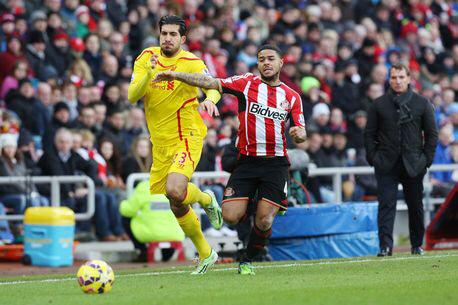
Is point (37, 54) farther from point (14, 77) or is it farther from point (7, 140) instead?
point (7, 140)

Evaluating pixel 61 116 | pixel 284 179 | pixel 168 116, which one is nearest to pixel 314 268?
pixel 284 179

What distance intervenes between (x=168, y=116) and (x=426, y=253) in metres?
4.44

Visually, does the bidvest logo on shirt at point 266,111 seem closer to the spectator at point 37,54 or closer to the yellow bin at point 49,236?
the yellow bin at point 49,236

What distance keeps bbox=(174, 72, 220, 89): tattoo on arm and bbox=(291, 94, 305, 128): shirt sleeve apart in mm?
785

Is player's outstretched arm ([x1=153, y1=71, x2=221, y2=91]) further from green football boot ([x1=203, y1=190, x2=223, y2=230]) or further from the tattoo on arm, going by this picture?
green football boot ([x1=203, y1=190, x2=223, y2=230])

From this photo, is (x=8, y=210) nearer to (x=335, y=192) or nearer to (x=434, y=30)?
(x=335, y=192)

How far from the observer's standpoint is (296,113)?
12.0 m

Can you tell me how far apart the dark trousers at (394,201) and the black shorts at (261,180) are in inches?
122

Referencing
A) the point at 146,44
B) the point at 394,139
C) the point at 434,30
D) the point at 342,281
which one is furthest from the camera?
the point at 434,30

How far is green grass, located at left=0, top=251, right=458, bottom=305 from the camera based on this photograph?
9.60m

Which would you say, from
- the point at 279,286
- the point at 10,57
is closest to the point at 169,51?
the point at 279,286

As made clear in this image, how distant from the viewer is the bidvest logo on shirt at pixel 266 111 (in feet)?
39.7

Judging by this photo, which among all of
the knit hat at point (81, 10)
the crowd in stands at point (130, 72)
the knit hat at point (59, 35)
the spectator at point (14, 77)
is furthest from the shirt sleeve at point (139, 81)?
the knit hat at point (81, 10)

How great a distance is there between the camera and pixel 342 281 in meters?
11.0
